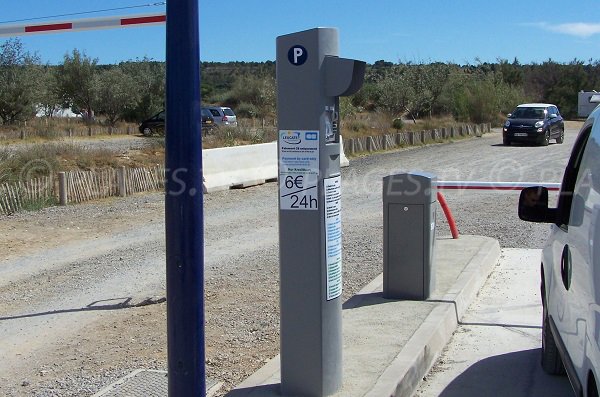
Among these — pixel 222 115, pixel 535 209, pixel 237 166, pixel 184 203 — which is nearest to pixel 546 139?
pixel 237 166

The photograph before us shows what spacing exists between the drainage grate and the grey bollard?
2.23 m

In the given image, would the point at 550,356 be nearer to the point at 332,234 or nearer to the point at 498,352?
the point at 498,352

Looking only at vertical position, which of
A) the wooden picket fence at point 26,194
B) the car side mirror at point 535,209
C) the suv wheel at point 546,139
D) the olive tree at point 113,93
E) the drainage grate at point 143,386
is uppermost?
the olive tree at point 113,93

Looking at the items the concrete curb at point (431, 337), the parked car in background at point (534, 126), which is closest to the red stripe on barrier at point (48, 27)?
the concrete curb at point (431, 337)

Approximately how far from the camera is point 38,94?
42.2 metres

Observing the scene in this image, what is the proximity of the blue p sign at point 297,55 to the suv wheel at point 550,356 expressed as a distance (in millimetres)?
2447

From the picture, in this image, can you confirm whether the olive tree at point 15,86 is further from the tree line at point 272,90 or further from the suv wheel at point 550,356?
the suv wheel at point 550,356

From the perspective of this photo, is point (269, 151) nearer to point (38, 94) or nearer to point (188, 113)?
point (188, 113)

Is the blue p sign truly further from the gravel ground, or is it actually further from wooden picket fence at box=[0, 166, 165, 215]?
wooden picket fence at box=[0, 166, 165, 215]

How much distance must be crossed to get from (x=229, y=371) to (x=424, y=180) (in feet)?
7.68

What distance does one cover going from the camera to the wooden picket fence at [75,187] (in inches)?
536

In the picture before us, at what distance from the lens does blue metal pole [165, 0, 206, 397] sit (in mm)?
3691

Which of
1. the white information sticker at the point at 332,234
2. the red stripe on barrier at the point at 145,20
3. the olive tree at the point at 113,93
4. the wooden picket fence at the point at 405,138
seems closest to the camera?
the white information sticker at the point at 332,234

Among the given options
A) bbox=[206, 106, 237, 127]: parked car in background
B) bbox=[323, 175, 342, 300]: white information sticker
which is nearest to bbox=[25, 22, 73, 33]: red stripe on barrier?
bbox=[323, 175, 342, 300]: white information sticker
